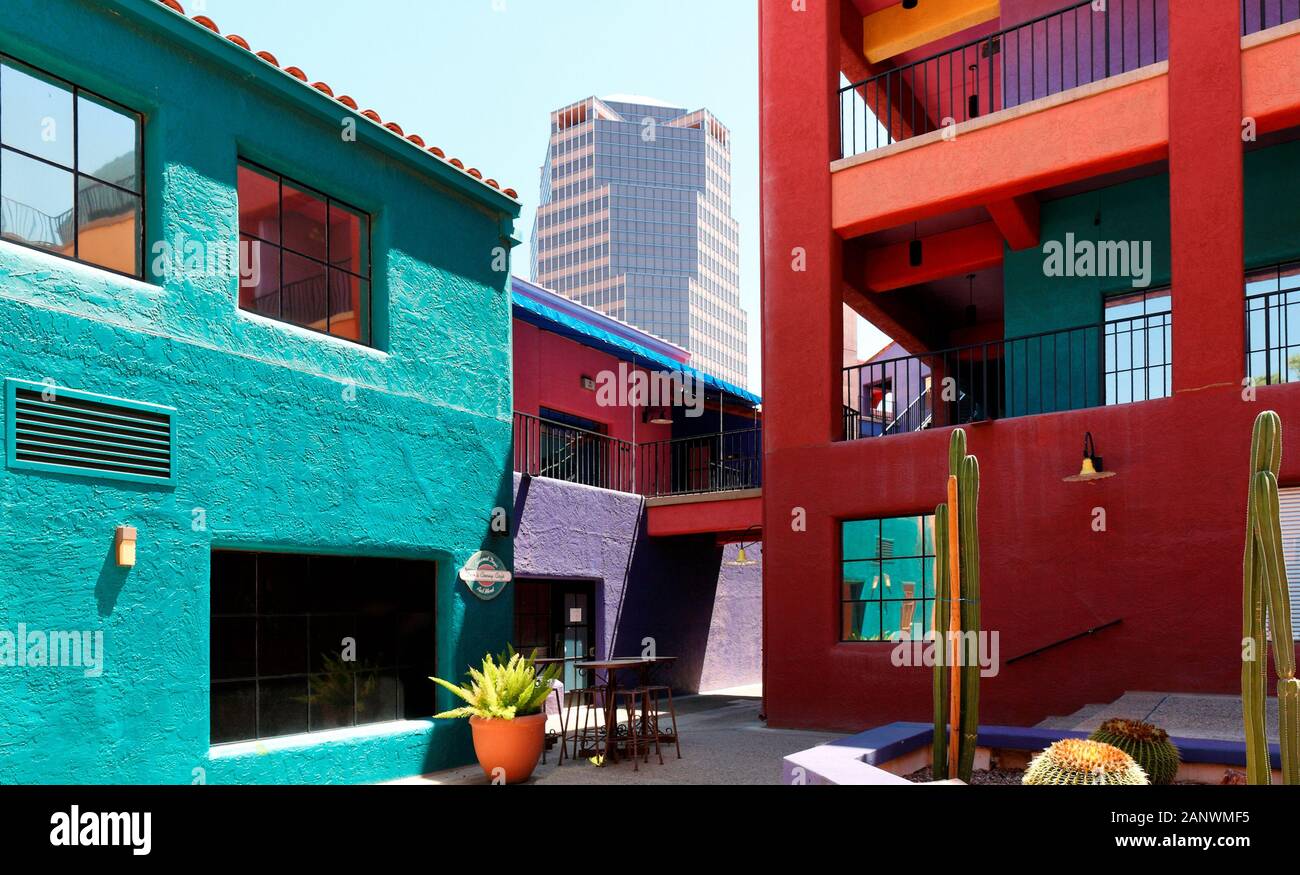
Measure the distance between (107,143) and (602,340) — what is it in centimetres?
1001

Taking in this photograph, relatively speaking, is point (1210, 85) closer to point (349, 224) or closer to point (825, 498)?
point (825, 498)

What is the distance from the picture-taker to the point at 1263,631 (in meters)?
4.68

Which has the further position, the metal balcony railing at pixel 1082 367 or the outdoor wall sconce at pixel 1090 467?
the metal balcony railing at pixel 1082 367

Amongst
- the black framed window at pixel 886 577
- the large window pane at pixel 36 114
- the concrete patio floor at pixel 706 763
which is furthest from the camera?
the black framed window at pixel 886 577

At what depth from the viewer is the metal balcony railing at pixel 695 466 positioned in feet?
65.7

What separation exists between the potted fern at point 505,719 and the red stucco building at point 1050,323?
13.6ft

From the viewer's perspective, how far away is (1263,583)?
4.75m

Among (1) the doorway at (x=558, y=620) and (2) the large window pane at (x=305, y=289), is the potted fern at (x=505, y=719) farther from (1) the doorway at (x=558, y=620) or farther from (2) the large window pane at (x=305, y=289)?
(1) the doorway at (x=558, y=620)

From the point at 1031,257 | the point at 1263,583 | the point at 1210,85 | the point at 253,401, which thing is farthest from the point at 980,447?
the point at 253,401

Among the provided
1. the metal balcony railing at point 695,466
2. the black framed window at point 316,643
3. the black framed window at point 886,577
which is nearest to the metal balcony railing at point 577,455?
the metal balcony railing at point 695,466

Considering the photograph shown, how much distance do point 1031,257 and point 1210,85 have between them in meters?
3.48
